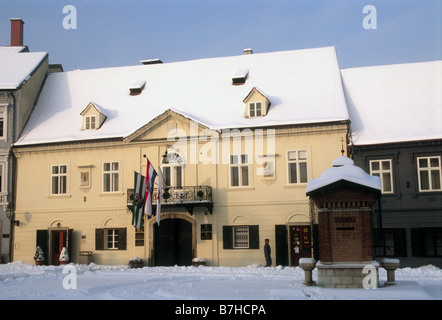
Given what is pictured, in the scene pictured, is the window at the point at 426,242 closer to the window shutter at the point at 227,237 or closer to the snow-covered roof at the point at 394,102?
the snow-covered roof at the point at 394,102

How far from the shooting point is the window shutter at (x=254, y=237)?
27.3 meters

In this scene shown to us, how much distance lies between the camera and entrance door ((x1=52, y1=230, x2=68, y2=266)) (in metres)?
29.9

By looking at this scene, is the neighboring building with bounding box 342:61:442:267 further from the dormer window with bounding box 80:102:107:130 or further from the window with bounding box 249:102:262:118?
the dormer window with bounding box 80:102:107:130

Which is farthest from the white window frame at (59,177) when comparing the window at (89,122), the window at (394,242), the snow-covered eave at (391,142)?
the window at (394,242)

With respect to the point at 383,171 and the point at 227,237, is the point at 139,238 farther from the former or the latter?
the point at 383,171

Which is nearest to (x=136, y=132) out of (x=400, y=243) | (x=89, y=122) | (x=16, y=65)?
(x=89, y=122)

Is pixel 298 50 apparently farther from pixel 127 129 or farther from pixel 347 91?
pixel 127 129

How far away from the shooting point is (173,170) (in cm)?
2862

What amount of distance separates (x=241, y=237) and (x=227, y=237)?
2.25ft

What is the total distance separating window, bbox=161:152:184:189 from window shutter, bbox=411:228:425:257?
11185mm

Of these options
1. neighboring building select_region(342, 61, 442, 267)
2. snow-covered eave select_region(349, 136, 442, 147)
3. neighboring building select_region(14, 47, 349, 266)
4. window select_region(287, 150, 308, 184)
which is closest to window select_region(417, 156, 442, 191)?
neighboring building select_region(342, 61, 442, 267)

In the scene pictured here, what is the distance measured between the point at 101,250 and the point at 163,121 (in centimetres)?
728

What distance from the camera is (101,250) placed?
95.7ft
